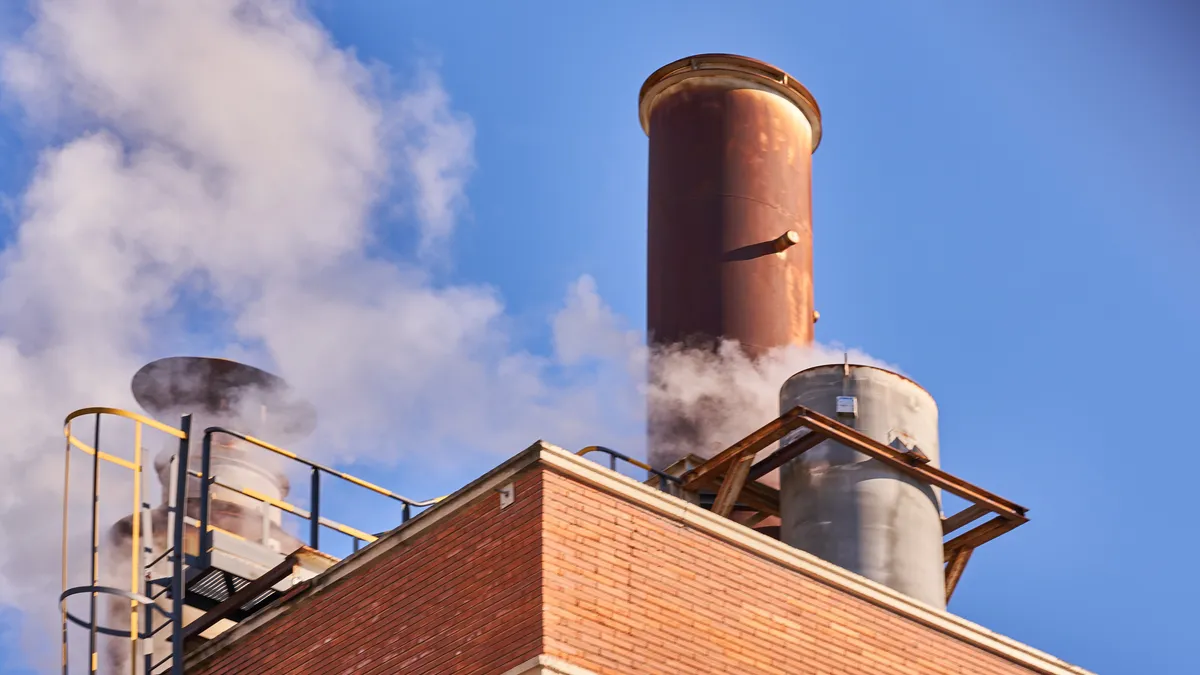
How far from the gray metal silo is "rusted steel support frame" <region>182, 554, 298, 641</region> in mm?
4920

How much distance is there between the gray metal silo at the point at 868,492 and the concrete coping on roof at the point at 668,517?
1585 millimetres

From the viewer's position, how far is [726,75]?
77.5 feet

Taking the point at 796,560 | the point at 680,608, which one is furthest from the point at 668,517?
the point at 796,560

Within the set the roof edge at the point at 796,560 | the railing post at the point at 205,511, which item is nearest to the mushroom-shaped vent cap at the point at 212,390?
the railing post at the point at 205,511

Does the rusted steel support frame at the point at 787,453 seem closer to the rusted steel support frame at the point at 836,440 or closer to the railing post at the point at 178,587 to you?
the rusted steel support frame at the point at 836,440

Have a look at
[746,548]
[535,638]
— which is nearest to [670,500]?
[746,548]

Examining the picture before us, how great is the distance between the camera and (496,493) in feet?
49.1

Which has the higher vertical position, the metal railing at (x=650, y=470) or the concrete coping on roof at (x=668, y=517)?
the metal railing at (x=650, y=470)

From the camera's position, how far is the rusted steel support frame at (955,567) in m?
20.4

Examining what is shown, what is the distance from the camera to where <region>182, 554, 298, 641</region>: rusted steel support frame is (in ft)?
56.0

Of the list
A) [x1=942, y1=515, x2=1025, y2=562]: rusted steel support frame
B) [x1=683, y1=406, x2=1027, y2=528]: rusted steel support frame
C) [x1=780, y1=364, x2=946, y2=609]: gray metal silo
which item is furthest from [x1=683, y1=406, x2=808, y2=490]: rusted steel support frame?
[x1=942, y1=515, x2=1025, y2=562]: rusted steel support frame

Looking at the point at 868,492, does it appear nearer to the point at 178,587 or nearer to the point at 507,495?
the point at 507,495

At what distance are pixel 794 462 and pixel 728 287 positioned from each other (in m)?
3.48

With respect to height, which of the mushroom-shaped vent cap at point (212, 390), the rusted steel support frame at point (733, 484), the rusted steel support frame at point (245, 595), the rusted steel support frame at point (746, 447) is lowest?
the rusted steel support frame at point (245, 595)
